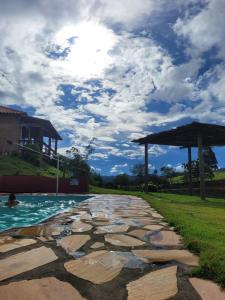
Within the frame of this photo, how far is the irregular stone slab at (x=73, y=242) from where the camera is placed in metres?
3.79

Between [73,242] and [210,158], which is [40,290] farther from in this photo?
[210,158]

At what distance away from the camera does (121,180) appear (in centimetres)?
3181

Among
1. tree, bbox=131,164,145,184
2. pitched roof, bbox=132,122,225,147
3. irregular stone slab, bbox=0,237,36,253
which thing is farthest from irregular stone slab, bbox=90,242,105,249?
tree, bbox=131,164,145,184

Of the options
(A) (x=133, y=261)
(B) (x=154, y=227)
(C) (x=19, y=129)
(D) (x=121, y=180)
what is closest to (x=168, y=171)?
(D) (x=121, y=180)

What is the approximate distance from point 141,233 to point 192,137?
15813 mm

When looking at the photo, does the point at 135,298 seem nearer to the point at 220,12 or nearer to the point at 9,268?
the point at 9,268

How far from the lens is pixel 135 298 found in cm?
237

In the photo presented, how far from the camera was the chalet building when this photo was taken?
31.9m

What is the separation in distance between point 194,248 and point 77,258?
4.68 ft

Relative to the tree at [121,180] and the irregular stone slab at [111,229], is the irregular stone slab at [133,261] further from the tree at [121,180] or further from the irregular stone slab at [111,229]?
the tree at [121,180]

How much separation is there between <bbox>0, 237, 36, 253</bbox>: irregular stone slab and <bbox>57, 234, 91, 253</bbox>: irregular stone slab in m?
0.40

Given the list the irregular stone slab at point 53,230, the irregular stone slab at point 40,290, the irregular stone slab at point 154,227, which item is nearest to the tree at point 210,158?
the irregular stone slab at point 154,227

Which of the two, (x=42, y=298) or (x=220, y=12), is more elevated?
(x=220, y=12)

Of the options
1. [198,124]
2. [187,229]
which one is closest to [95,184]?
[198,124]
